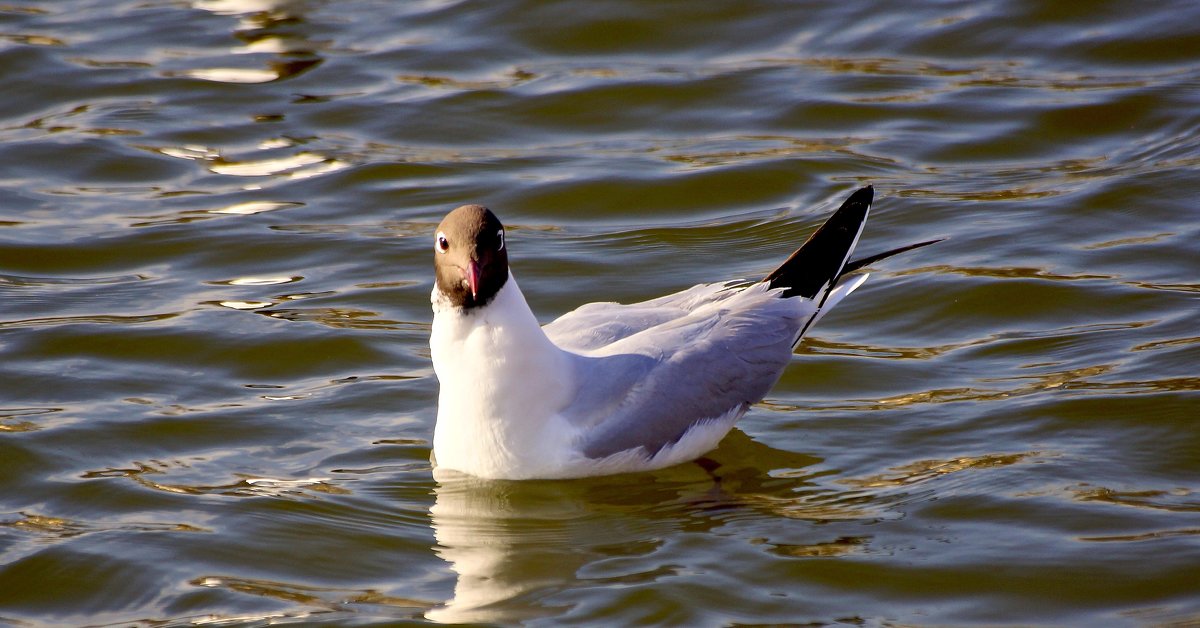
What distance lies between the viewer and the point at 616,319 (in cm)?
674

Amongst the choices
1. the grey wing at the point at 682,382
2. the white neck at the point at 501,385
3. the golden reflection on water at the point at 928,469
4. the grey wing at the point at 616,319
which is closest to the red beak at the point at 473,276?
the white neck at the point at 501,385

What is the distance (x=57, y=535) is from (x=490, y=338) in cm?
179

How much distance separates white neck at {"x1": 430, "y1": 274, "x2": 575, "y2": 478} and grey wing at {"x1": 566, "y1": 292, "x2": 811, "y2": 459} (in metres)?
0.15

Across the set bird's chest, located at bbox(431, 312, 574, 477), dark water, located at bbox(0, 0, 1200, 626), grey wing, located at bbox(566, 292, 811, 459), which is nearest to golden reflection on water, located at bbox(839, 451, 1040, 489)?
dark water, located at bbox(0, 0, 1200, 626)

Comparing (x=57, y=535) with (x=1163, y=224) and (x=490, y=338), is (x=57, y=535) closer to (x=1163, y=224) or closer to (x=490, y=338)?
(x=490, y=338)

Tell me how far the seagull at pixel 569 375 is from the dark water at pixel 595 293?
186 millimetres

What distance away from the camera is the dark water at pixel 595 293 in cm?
557

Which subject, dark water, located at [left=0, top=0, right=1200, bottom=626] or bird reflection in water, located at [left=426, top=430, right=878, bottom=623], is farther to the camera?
dark water, located at [left=0, top=0, right=1200, bottom=626]

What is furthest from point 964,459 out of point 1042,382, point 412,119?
point 412,119

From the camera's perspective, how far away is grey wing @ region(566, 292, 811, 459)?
20.3ft

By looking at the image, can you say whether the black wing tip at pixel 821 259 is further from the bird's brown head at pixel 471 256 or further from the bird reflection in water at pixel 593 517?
the bird's brown head at pixel 471 256

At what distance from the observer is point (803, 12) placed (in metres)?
12.2

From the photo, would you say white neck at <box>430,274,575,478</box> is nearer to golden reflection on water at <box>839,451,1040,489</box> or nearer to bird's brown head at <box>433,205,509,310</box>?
bird's brown head at <box>433,205,509,310</box>

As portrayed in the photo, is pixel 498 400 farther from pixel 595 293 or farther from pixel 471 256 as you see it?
pixel 595 293
